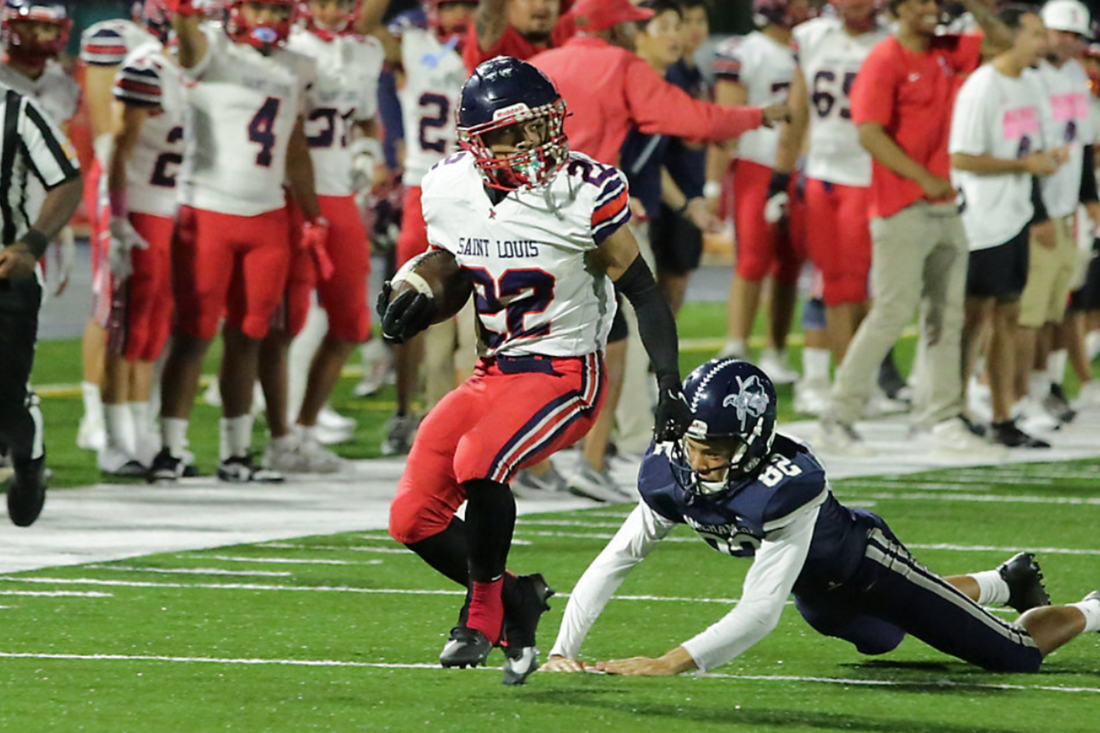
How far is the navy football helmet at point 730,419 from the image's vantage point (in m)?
4.97

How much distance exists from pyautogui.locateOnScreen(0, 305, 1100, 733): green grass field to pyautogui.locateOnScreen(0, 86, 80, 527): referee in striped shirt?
484mm

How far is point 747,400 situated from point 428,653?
119 centimetres

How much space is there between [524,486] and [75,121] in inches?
137

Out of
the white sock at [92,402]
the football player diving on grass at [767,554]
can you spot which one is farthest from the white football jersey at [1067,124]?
the football player diving on grass at [767,554]

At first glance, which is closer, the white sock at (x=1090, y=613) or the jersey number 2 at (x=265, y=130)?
the white sock at (x=1090, y=613)

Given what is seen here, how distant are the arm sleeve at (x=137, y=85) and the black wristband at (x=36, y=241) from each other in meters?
1.70

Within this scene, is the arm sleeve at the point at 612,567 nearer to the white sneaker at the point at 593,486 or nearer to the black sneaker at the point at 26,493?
the black sneaker at the point at 26,493

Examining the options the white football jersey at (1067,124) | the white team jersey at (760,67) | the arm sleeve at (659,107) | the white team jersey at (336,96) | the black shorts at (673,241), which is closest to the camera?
the arm sleeve at (659,107)

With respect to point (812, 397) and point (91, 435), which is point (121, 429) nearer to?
point (91, 435)

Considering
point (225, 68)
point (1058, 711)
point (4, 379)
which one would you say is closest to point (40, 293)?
point (4, 379)

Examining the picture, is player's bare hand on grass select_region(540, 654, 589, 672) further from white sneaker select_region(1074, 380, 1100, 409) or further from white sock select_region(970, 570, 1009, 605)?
white sneaker select_region(1074, 380, 1100, 409)

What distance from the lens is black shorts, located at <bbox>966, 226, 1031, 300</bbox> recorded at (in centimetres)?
1037

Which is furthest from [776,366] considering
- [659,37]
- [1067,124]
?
[659,37]

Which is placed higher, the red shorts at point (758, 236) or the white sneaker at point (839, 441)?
the red shorts at point (758, 236)
